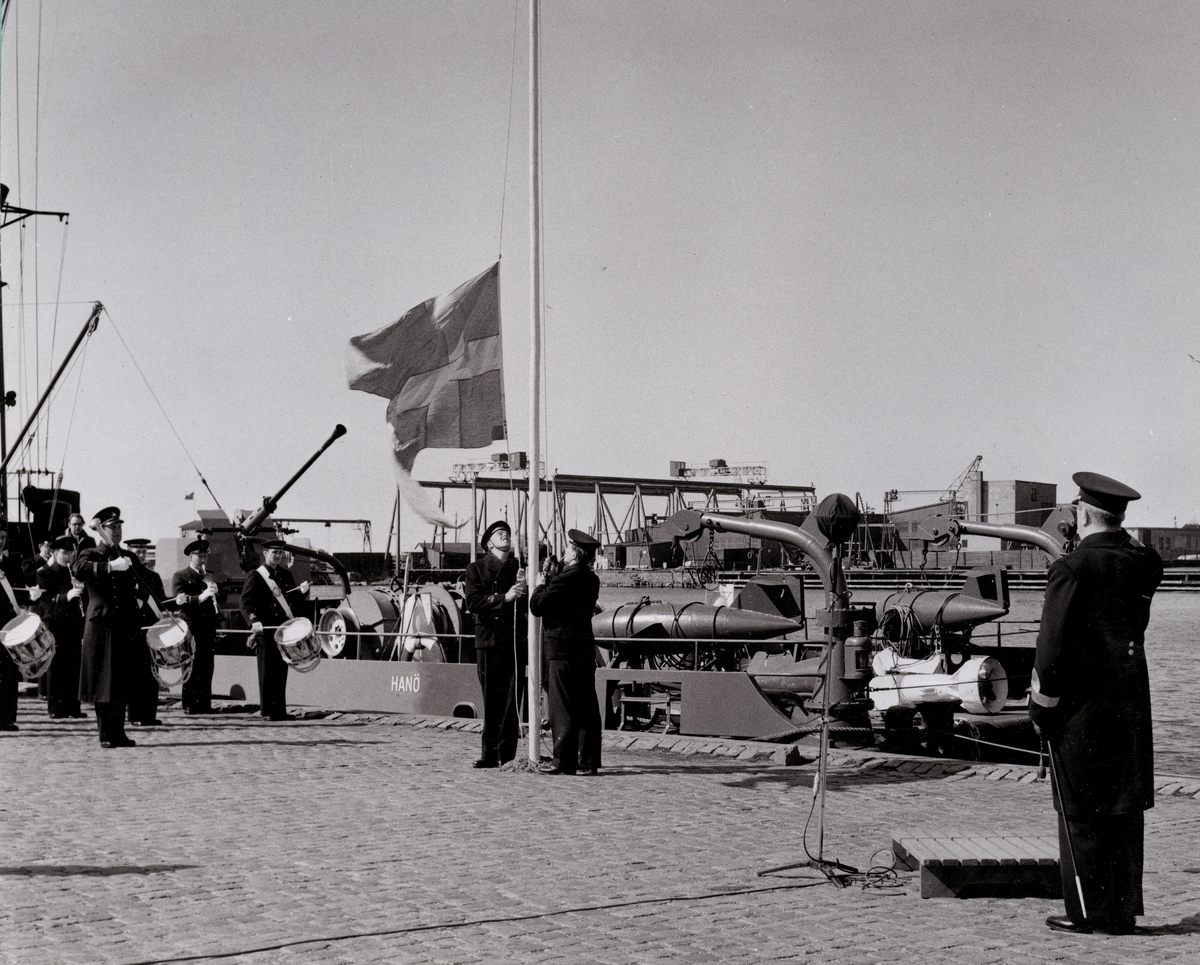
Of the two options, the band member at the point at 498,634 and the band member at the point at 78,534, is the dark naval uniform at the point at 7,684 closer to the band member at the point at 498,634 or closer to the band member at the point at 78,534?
the band member at the point at 78,534

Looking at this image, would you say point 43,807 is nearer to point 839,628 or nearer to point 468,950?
point 468,950

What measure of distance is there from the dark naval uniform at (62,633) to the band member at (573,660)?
788 cm

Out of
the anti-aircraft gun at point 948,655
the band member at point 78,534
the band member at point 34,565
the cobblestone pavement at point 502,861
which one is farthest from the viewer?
the band member at point 34,565

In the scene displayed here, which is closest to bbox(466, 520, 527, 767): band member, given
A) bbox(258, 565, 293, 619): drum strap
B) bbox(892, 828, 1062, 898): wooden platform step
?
bbox(258, 565, 293, 619): drum strap

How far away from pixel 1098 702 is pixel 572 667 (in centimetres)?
590

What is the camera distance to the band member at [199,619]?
16.8 metres

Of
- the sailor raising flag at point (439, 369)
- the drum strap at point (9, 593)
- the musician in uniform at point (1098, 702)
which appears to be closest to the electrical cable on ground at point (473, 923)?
the musician in uniform at point (1098, 702)

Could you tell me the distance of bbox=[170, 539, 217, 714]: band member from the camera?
16797 millimetres

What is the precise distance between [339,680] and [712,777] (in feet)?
25.1

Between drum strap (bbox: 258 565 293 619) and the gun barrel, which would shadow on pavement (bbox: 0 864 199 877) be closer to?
drum strap (bbox: 258 565 293 619)

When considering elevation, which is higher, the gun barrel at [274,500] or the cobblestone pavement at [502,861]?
the gun barrel at [274,500]

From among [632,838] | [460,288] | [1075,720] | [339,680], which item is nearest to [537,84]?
[460,288]

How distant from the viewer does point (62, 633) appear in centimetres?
1689

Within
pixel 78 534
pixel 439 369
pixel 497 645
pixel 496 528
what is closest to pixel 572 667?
pixel 497 645
